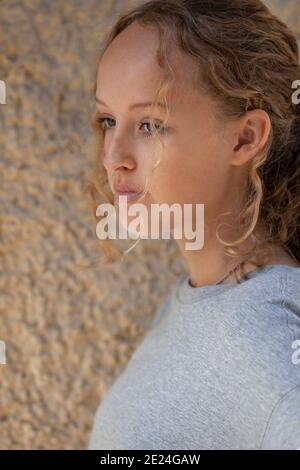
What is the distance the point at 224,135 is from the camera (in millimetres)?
707

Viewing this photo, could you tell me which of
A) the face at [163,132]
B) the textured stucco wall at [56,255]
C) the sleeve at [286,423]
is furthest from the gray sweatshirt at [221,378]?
the textured stucco wall at [56,255]

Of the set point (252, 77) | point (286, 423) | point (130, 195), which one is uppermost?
point (252, 77)

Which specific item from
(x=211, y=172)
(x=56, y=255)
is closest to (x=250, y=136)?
(x=211, y=172)

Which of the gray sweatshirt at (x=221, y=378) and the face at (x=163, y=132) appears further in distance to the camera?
the face at (x=163, y=132)

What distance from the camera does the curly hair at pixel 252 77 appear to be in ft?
2.28

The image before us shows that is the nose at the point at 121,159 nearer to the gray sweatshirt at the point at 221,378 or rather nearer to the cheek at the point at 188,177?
the cheek at the point at 188,177

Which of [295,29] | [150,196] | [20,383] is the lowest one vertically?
[20,383]

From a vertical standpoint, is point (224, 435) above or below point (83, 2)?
below

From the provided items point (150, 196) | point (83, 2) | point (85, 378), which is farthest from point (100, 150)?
point (85, 378)

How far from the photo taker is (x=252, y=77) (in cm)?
71

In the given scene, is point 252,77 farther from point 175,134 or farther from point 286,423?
point 286,423

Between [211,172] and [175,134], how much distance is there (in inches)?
2.2

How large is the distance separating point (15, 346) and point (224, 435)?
0.51 meters

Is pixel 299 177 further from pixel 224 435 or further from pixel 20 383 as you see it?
pixel 20 383
